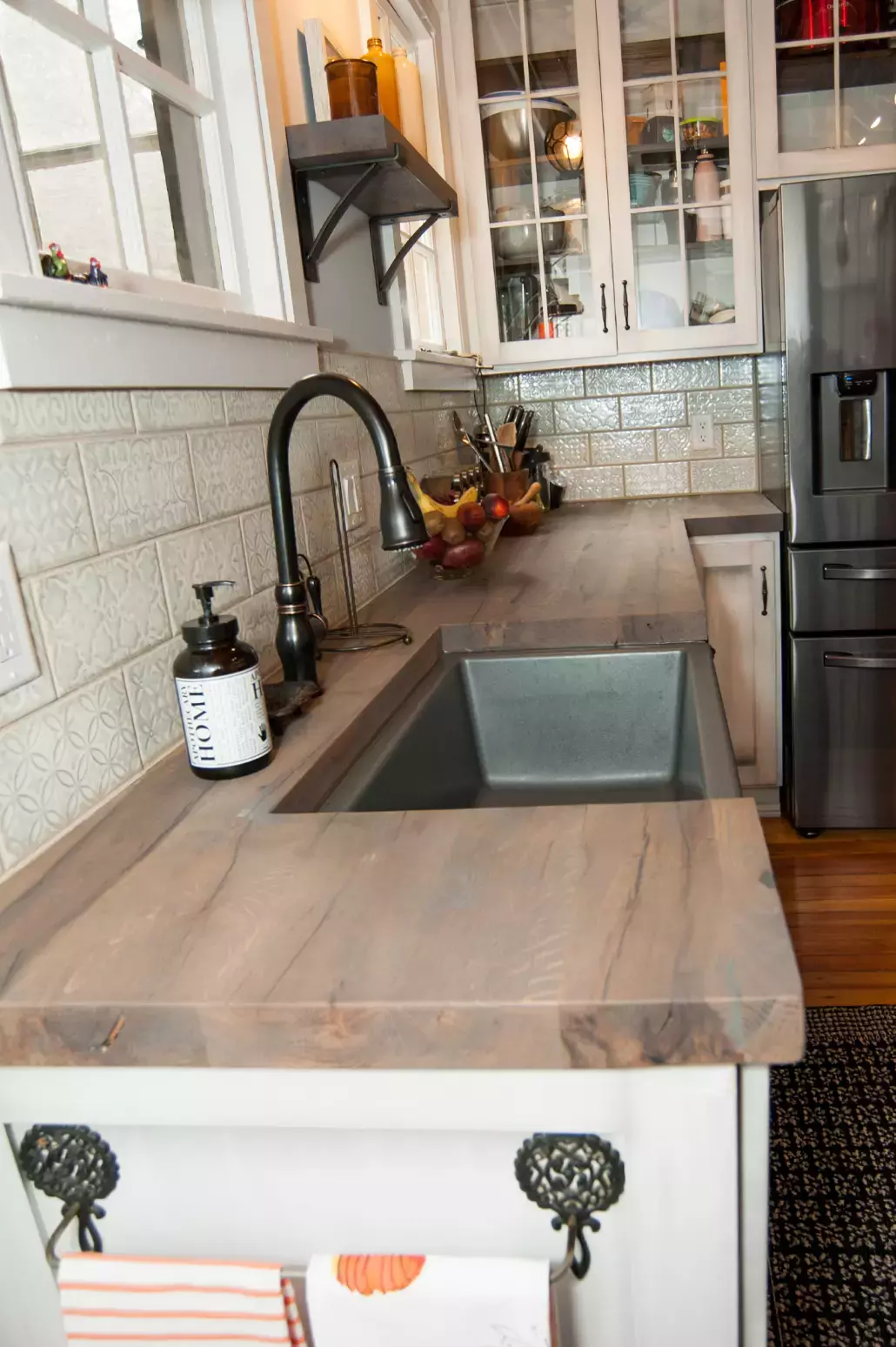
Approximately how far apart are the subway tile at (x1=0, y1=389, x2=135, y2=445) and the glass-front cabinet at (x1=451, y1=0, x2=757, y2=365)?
2101mm

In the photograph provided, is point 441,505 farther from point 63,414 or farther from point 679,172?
point 679,172

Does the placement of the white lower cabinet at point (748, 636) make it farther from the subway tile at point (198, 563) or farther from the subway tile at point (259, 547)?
the subway tile at point (198, 563)

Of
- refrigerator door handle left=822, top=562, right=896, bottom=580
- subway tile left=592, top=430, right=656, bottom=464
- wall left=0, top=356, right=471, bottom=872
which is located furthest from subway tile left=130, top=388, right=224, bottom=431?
subway tile left=592, top=430, right=656, bottom=464

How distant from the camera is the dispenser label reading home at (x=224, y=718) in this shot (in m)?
0.93

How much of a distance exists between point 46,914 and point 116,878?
0.20 ft

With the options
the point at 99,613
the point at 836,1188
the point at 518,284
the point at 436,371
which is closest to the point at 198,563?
the point at 99,613

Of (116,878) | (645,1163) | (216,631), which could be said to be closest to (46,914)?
(116,878)

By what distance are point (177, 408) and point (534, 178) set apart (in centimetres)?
208

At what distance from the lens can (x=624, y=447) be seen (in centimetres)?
319

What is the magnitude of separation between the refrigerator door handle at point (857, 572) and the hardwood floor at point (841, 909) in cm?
71

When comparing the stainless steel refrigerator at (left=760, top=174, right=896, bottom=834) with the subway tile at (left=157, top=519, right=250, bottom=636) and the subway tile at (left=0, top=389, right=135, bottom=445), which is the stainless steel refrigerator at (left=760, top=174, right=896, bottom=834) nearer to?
the subway tile at (left=157, top=519, right=250, bottom=636)

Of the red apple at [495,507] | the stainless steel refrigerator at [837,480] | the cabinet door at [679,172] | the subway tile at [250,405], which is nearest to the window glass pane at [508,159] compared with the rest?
the cabinet door at [679,172]

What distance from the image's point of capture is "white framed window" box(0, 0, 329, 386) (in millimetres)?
919

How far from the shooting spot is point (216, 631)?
917 mm
